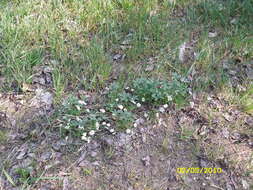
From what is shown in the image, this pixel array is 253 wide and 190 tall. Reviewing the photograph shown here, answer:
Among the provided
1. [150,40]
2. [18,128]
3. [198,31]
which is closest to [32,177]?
[18,128]

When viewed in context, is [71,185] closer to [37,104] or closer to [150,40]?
[37,104]

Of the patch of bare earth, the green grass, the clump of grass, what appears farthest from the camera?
the green grass

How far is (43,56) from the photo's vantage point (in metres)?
3.54

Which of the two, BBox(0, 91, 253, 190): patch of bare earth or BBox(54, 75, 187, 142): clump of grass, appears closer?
BBox(0, 91, 253, 190): patch of bare earth

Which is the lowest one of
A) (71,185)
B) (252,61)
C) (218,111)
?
(71,185)

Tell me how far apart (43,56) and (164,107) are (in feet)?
5.44
